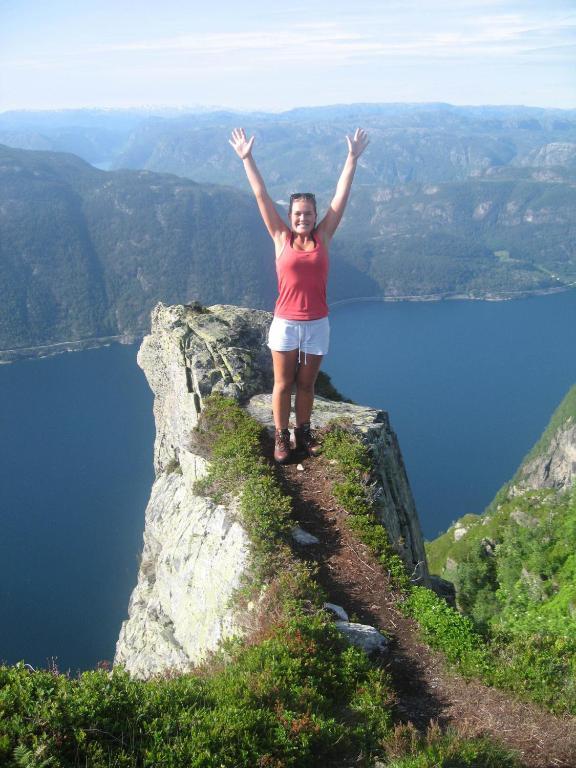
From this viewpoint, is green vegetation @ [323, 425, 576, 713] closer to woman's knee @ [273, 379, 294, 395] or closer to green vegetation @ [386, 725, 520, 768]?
green vegetation @ [386, 725, 520, 768]

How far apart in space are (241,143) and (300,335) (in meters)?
2.86

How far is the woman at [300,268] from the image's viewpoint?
28.2 feet

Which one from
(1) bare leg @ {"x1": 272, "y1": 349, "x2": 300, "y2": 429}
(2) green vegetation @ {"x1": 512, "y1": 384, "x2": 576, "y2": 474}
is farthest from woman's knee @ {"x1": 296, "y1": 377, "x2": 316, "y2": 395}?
(2) green vegetation @ {"x1": 512, "y1": 384, "x2": 576, "y2": 474}

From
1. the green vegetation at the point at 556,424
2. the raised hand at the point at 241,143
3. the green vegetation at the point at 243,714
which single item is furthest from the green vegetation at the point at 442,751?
the green vegetation at the point at 556,424

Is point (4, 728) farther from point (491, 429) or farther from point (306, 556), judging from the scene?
point (491, 429)

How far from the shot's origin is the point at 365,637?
24.4ft

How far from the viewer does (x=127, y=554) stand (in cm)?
7681

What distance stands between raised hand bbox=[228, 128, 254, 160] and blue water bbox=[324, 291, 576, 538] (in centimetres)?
8569

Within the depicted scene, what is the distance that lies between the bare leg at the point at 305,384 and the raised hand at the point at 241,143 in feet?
10.1

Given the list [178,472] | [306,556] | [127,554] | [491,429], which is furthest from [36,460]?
[306,556]

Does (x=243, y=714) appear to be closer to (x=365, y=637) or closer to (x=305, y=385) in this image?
(x=365, y=637)

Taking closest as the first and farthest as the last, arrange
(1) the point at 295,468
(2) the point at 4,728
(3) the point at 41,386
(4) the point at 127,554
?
(2) the point at 4,728 → (1) the point at 295,468 → (4) the point at 127,554 → (3) the point at 41,386

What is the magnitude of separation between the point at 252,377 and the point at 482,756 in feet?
34.0

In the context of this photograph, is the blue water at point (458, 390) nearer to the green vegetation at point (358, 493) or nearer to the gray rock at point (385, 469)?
→ the gray rock at point (385, 469)
